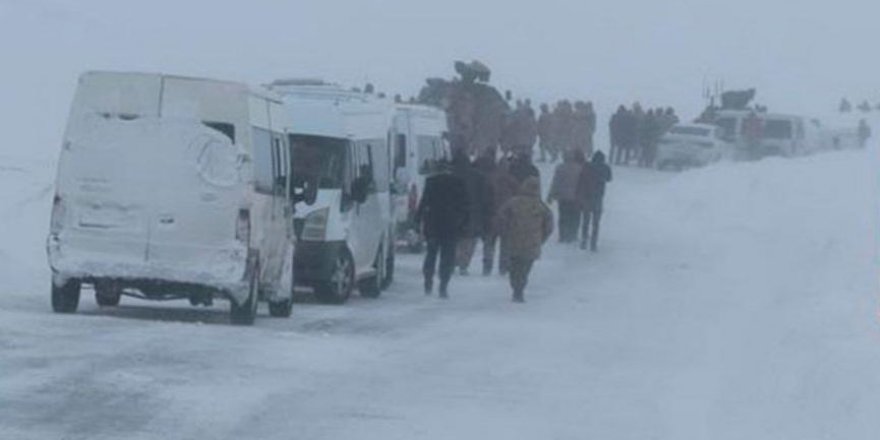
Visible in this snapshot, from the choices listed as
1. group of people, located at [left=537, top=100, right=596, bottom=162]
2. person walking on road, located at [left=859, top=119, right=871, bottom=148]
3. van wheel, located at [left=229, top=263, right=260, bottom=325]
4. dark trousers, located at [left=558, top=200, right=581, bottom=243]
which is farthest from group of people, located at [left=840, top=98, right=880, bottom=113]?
van wheel, located at [left=229, top=263, right=260, bottom=325]

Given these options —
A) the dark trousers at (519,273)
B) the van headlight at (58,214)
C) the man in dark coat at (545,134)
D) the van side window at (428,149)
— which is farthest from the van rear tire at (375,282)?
the man in dark coat at (545,134)

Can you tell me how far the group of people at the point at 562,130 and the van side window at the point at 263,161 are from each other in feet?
154

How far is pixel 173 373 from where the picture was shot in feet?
61.4

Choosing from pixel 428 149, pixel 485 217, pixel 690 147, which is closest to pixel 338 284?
pixel 485 217

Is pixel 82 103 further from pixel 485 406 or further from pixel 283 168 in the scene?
pixel 485 406

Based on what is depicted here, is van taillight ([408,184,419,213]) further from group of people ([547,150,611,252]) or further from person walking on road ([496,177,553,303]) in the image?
person walking on road ([496,177,553,303])

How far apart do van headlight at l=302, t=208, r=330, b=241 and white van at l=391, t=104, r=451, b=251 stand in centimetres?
684

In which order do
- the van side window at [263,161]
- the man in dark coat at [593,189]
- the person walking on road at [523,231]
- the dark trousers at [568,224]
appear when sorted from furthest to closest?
1. the dark trousers at [568,224]
2. the man in dark coat at [593,189]
3. the person walking on road at [523,231]
4. the van side window at [263,161]

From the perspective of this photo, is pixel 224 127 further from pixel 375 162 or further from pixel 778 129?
pixel 778 129

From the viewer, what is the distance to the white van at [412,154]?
3694 cm

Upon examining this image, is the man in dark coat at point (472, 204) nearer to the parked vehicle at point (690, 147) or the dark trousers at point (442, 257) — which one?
the dark trousers at point (442, 257)

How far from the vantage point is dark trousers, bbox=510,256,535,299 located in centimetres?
3003

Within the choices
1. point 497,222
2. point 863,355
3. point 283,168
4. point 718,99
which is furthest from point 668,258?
point 718,99

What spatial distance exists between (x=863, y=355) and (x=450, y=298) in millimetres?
12399
